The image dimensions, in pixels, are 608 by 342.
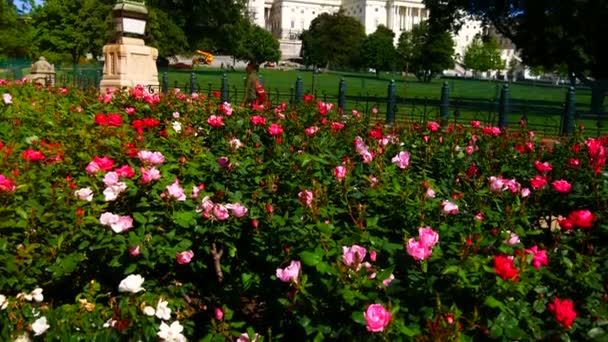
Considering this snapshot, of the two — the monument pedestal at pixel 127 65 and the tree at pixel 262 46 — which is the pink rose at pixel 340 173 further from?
the tree at pixel 262 46

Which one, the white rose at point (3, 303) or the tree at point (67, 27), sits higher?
the tree at point (67, 27)

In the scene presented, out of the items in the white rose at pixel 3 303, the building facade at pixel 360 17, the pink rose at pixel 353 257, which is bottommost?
the white rose at pixel 3 303

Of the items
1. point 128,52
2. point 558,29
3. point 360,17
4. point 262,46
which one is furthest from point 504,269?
point 360,17

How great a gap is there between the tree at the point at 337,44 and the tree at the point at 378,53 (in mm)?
3253

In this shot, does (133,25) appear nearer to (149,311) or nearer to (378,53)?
(149,311)

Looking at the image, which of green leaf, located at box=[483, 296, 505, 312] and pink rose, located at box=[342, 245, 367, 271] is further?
pink rose, located at box=[342, 245, 367, 271]

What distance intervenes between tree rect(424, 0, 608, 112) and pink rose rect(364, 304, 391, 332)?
22.9 m

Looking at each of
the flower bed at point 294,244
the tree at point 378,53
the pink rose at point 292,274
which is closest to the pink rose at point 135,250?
the flower bed at point 294,244

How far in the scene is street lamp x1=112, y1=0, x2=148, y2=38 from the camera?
Answer: 12867 millimetres

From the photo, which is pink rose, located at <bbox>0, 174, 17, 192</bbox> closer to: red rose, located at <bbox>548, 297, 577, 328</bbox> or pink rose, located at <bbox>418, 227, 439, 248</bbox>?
pink rose, located at <bbox>418, 227, 439, 248</bbox>

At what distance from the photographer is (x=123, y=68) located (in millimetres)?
12984

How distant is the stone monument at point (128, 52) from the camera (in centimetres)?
1288

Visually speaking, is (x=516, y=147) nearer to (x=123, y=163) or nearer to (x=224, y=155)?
(x=224, y=155)

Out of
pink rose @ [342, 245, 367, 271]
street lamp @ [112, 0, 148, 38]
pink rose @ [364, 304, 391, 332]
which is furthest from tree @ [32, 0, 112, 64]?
pink rose @ [364, 304, 391, 332]
